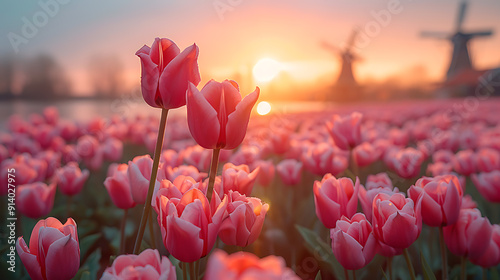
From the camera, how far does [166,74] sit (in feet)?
3.38

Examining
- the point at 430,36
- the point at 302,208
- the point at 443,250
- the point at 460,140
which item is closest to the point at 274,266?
the point at 443,250

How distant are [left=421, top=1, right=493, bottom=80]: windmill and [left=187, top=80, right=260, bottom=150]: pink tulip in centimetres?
3518

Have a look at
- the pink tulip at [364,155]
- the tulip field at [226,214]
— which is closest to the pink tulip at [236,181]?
→ the tulip field at [226,214]

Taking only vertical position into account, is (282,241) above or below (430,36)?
below

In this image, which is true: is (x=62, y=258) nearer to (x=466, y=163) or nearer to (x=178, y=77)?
(x=178, y=77)

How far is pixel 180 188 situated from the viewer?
108cm

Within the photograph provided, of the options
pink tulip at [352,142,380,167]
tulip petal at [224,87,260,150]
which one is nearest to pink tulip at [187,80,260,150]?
tulip petal at [224,87,260,150]

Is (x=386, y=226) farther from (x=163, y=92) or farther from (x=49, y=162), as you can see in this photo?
(x=49, y=162)

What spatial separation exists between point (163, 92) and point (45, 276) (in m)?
0.57

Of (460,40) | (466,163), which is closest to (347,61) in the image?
(460,40)

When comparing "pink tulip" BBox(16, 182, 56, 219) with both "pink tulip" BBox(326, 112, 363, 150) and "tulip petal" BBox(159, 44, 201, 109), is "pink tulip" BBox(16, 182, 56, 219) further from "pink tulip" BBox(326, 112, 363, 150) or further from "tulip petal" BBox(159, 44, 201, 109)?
"pink tulip" BBox(326, 112, 363, 150)

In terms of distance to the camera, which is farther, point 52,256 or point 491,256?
point 491,256

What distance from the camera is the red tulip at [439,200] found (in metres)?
1.16

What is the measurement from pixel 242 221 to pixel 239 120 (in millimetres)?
266
